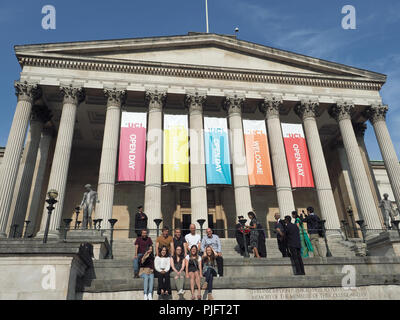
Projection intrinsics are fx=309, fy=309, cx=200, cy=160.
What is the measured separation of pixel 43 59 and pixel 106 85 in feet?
15.4

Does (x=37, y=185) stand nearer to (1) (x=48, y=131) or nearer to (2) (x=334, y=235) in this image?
(1) (x=48, y=131)

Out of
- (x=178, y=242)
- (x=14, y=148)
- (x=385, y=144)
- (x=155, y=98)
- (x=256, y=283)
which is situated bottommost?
(x=256, y=283)

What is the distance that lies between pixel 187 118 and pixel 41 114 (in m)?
11.3

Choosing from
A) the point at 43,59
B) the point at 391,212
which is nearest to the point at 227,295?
the point at 391,212

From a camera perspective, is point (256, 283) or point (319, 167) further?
point (319, 167)

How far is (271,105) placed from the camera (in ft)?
78.1

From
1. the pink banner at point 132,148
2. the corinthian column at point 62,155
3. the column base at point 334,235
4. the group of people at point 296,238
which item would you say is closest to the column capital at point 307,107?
the column base at point 334,235

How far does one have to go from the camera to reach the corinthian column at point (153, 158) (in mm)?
19406

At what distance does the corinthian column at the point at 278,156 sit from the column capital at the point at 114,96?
10720 mm

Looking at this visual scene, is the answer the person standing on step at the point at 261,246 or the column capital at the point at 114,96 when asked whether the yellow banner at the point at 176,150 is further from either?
the person standing on step at the point at 261,246

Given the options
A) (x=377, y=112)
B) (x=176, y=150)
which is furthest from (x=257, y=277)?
(x=377, y=112)

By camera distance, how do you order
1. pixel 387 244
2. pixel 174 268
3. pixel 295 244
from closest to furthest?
pixel 174 268 < pixel 295 244 < pixel 387 244

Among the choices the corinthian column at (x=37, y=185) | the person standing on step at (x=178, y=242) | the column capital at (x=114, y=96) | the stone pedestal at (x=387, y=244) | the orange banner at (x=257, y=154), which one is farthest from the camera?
the corinthian column at (x=37, y=185)

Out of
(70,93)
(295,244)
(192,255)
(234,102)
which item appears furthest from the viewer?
(234,102)
